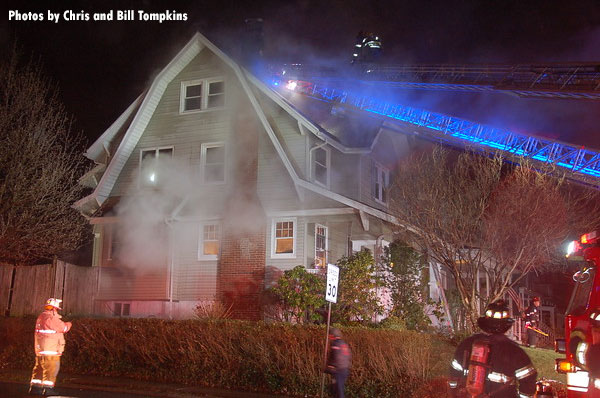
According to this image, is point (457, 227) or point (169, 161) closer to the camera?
point (457, 227)

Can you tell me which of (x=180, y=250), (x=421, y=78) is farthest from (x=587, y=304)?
(x=421, y=78)

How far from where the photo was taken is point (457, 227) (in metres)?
15.2

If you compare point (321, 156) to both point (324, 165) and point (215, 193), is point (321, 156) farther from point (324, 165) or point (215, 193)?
point (215, 193)

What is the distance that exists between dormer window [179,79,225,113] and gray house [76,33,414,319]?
4cm

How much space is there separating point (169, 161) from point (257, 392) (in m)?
11.5

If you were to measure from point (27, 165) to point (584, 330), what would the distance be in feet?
55.9

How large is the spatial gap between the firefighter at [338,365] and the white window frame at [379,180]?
13.2 m

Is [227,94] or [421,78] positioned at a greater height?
[421,78]

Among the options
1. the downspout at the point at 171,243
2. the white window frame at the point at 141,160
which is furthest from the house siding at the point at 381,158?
the white window frame at the point at 141,160

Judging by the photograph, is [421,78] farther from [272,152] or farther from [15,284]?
[15,284]

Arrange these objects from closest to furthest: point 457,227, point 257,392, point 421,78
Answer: point 257,392
point 457,227
point 421,78

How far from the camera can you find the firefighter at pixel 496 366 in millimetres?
5211

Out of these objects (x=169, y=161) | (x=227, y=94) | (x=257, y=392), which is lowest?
(x=257, y=392)

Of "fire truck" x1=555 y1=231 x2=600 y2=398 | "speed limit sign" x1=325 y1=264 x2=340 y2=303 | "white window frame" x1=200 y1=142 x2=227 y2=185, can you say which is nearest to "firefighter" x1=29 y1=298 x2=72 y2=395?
"speed limit sign" x1=325 y1=264 x2=340 y2=303
